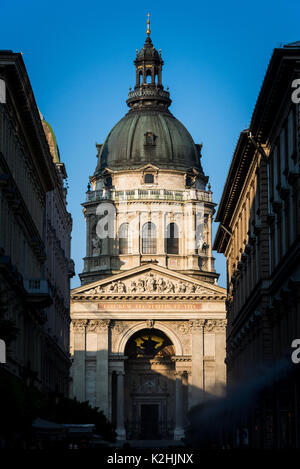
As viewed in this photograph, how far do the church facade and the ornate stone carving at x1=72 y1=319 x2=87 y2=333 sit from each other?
0.40ft

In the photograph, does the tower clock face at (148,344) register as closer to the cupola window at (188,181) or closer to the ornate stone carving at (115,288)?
the ornate stone carving at (115,288)

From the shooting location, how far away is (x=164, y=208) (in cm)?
14000

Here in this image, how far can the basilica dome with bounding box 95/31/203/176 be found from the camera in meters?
143

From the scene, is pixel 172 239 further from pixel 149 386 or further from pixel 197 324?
pixel 197 324

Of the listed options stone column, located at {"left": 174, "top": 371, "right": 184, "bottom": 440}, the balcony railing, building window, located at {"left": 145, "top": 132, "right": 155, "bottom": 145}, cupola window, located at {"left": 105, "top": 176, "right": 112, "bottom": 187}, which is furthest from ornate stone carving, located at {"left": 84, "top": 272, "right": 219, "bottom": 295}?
building window, located at {"left": 145, "top": 132, "right": 155, "bottom": 145}

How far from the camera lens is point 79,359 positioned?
393ft

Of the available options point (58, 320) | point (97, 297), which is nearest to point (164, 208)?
point (97, 297)

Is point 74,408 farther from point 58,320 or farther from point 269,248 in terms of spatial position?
point 58,320

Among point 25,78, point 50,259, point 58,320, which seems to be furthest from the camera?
point 58,320

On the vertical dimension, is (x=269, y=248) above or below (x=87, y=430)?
above

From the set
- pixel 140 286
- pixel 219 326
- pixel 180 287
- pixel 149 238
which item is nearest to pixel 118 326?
pixel 140 286

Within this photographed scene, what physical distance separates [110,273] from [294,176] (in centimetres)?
9510

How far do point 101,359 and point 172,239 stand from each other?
24.4 metres

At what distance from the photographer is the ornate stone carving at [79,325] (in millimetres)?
119938
